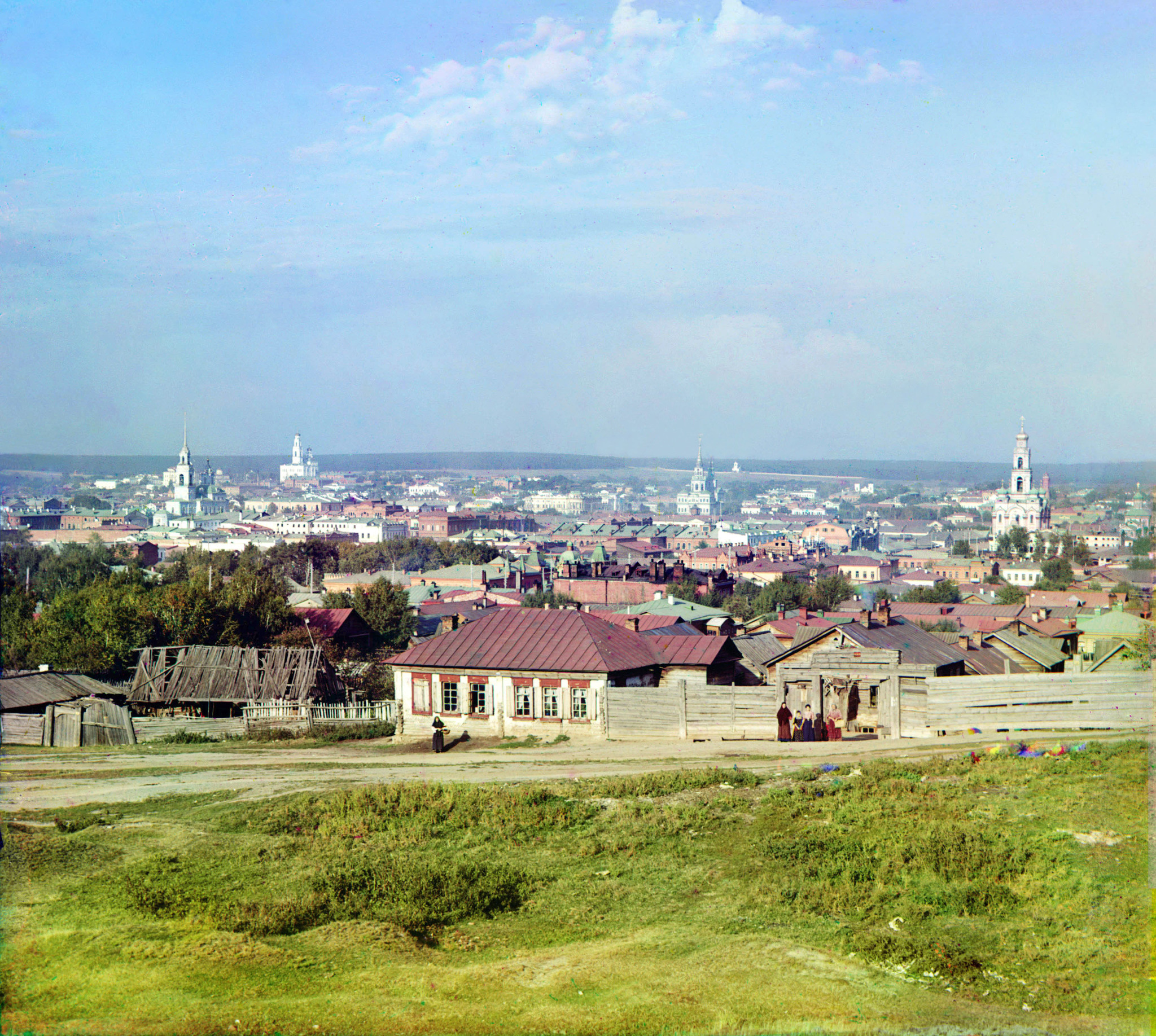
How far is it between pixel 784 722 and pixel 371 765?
8.59 meters

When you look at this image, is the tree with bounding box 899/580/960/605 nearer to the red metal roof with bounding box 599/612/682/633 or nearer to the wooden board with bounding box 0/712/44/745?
the red metal roof with bounding box 599/612/682/633

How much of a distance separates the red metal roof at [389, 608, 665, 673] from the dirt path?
2399 mm

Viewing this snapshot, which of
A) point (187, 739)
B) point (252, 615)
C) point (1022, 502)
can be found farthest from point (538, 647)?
point (1022, 502)

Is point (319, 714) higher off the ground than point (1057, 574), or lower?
higher

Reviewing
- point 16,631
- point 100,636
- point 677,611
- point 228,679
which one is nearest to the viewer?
point 228,679

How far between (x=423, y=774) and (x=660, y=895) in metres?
9.34

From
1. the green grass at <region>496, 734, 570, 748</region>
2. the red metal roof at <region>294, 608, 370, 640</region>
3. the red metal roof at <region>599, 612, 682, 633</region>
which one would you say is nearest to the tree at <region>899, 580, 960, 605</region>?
the red metal roof at <region>599, 612, 682, 633</region>

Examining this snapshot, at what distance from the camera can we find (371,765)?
990 inches

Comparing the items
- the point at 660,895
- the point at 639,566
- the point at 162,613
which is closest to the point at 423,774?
the point at 660,895

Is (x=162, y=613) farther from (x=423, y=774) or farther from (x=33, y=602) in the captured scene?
(x=423, y=774)

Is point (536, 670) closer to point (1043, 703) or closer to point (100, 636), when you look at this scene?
point (1043, 703)

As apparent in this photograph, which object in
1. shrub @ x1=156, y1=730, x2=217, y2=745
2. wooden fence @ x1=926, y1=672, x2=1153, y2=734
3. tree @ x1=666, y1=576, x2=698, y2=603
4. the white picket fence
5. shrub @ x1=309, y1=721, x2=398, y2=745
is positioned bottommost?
tree @ x1=666, y1=576, x2=698, y2=603

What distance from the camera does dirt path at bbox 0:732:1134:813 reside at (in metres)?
22.3

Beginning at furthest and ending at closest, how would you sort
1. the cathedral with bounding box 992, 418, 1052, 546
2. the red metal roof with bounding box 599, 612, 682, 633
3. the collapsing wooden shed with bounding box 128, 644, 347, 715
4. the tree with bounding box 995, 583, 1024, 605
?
1. the cathedral with bounding box 992, 418, 1052, 546
2. the tree with bounding box 995, 583, 1024, 605
3. the red metal roof with bounding box 599, 612, 682, 633
4. the collapsing wooden shed with bounding box 128, 644, 347, 715
